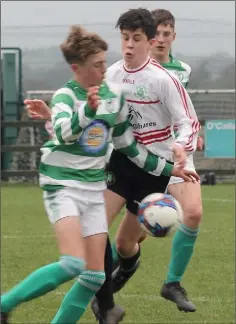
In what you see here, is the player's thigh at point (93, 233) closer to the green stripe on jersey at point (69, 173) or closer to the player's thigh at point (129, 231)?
the green stripe on jersey at point (69, 173)

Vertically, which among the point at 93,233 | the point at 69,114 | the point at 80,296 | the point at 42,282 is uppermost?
the point at 69,114

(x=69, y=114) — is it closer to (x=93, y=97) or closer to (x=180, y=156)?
(x=93, y=97)

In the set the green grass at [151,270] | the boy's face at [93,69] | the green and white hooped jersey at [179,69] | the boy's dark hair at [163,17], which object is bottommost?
the green grass at [151,270]

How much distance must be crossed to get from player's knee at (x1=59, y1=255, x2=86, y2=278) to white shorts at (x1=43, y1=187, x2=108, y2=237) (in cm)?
22

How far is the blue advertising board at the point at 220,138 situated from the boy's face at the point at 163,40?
1368 cm

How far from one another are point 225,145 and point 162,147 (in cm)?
1471

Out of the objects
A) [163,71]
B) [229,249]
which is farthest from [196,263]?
[163,71]

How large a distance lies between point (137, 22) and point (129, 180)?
1.02 meters

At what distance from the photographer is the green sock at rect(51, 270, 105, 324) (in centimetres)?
516

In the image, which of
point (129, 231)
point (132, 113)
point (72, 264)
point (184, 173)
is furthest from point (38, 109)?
point (129, 231)

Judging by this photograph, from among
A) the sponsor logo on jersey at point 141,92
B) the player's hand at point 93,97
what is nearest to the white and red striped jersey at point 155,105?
the sponsor logo on jersey at point 141,92

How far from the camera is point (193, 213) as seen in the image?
A: 20.4 feet

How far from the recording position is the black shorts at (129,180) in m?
6.06

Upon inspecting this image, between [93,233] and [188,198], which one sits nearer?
[93,233]
